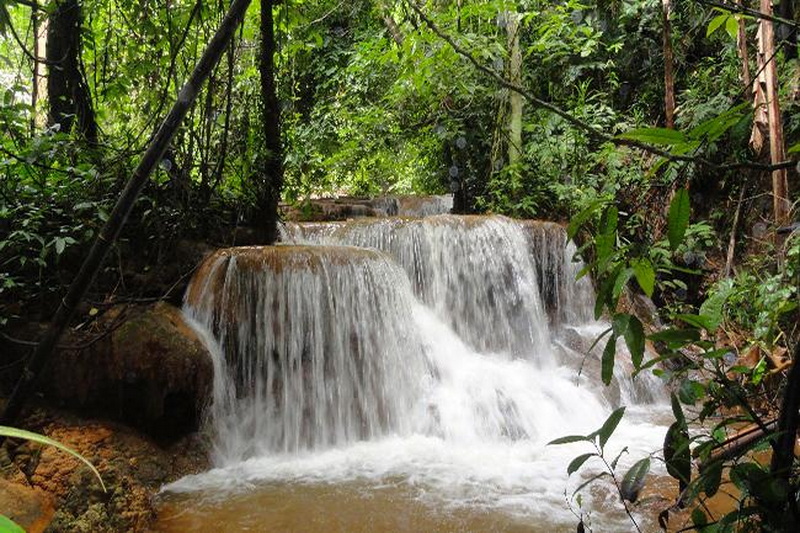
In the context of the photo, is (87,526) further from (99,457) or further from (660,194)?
(660,194)

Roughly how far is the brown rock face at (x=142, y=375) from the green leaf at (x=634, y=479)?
12.2 feet

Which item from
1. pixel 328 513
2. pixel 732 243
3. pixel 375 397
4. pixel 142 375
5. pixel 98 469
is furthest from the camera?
pixel 732 243

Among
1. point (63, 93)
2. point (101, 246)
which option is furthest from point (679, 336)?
point (63, 93)

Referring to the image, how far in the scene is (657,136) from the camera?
889mm

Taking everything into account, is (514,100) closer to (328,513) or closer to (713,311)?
(328,513)

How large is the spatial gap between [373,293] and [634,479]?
415cm

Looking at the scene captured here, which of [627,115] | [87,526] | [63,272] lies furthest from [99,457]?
[627,115]

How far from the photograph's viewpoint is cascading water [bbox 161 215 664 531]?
364cm

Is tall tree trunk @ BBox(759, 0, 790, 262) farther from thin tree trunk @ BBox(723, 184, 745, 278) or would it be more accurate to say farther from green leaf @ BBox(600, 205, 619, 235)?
green leaf @ BBox(600, 205, 619, 235)

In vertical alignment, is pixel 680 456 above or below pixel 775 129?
below

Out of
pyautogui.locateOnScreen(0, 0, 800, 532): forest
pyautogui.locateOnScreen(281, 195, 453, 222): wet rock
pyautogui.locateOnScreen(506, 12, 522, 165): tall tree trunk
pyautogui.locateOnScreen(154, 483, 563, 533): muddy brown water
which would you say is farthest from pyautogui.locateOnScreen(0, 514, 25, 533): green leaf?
pyautogui.locateOnScreen(506, 12, 522, 165): tall tree trunk

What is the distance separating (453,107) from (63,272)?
7.56m

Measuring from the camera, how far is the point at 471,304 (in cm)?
678

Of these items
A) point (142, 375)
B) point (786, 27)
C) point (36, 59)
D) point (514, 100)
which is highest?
point (514, 100)
